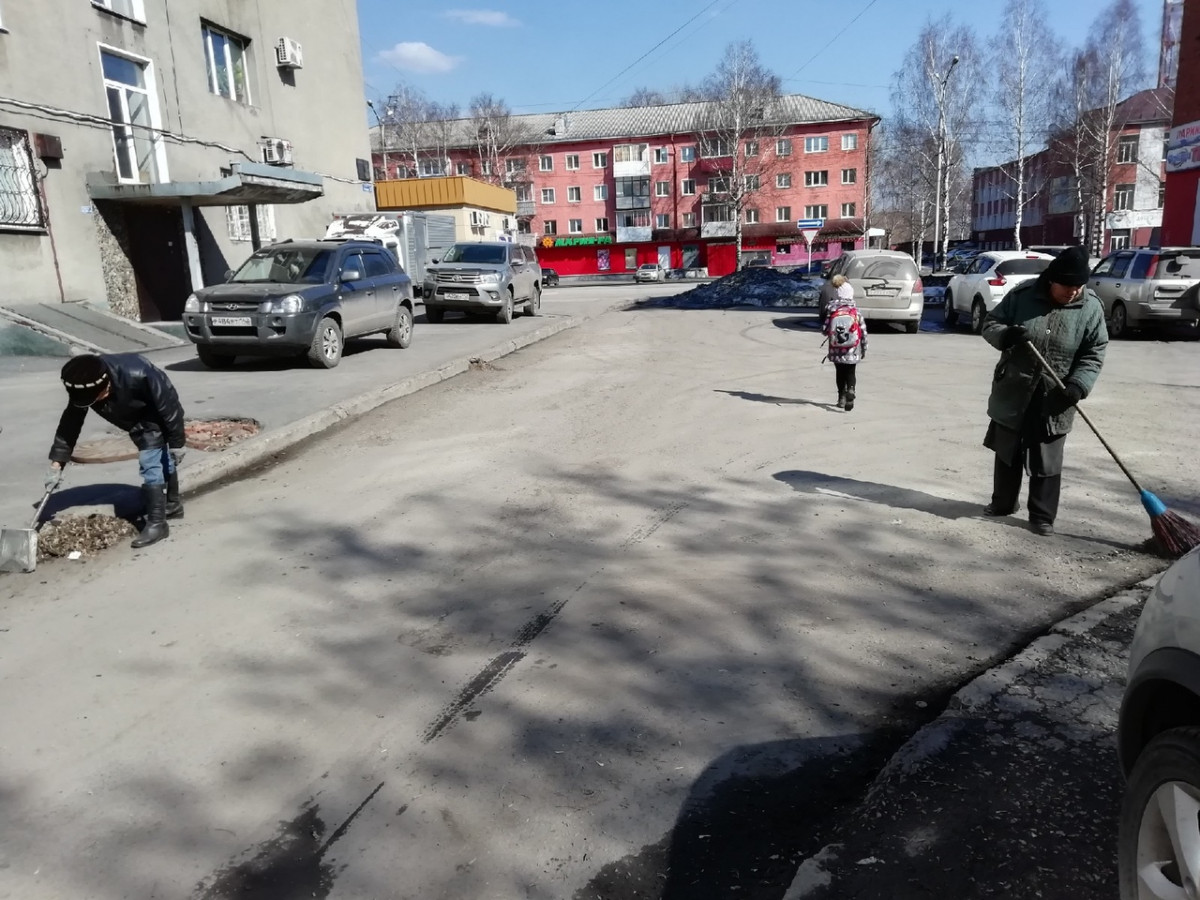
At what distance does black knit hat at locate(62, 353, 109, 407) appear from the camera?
5.00 m

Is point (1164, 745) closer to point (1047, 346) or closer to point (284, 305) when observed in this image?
point (1047, 346)

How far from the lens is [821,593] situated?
452 centimetres

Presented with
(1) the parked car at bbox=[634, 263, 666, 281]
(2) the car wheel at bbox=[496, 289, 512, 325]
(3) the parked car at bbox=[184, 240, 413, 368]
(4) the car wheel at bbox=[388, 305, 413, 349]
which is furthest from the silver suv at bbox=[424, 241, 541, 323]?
(1) the parked car at bbox=[634, 263, 666, 281]

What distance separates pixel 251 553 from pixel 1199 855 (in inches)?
193

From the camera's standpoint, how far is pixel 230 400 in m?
A: 9.89

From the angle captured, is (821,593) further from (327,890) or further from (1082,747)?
(327,890)

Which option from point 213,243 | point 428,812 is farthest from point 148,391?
point 213,243

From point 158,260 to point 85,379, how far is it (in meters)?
15.5

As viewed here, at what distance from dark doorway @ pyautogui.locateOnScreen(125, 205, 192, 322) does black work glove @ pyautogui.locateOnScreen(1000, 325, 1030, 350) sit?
17.8m

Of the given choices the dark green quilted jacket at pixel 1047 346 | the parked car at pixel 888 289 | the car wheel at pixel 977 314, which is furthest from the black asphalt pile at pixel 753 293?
the dark green quilted jacket at pixel 1047 346

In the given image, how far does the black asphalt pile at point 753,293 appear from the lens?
2602 cm

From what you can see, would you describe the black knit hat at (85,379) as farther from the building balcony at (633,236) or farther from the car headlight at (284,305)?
the building balcony at (633,236)

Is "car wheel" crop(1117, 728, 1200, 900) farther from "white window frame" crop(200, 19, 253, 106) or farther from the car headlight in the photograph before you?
"white window frame" crop(200, 19, 253, 106)

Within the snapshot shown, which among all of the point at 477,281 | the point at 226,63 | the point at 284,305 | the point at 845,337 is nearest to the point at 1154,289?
the point at 845,337
